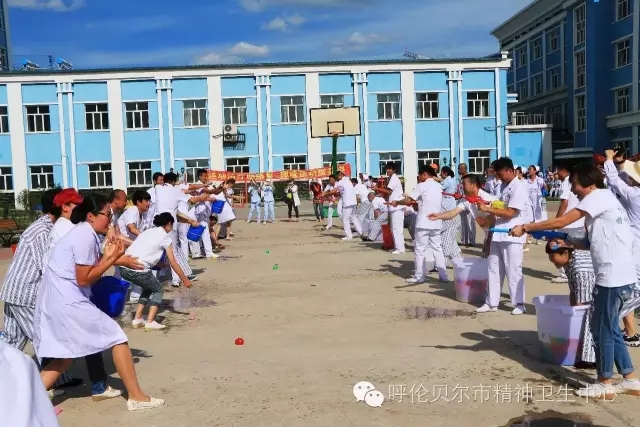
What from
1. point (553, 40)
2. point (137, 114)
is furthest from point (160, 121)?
point (553, 40)

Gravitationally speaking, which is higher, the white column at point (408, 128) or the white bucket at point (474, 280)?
the white column at point (408, 128)

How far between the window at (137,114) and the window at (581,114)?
2991 centimetres

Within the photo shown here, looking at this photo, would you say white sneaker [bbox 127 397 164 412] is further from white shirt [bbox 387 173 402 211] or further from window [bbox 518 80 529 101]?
window [bbox 518 80 529 101]

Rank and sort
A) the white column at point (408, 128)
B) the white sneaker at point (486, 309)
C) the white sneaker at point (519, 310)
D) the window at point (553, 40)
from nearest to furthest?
the white sneaker at point (519, 310)
the white sneaker at point (486, 309)
the white column at point (408, 128)
the window at point (553, 40)

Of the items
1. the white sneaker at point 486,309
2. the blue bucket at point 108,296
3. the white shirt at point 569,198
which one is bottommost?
the white sneaker at point 486,309

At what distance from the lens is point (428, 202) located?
10.4 m

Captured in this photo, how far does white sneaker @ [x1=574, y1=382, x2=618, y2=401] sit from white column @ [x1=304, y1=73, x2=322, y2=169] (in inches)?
1458

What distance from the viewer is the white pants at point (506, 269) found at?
8.09 m

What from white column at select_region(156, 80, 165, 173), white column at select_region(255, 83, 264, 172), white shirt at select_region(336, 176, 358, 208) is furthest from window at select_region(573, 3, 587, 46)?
white shirt at select_region(336, 176, 358, 208)

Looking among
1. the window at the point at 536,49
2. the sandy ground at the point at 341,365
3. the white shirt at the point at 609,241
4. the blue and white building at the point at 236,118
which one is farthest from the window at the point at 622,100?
the white shirt at the point at 609,241

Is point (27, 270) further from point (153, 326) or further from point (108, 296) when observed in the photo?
point (153, 326)

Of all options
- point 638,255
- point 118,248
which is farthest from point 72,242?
point 638,255

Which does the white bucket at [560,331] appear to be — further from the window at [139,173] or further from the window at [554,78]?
the window at [554,78]

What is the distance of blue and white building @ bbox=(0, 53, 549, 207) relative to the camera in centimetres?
4081
